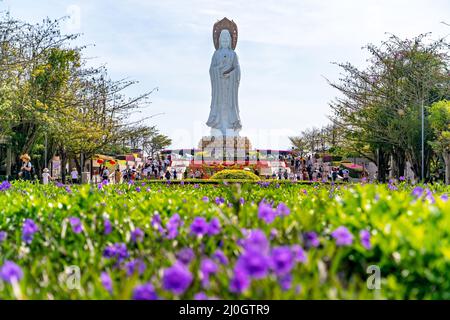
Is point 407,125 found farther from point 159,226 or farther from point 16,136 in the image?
point 159,226

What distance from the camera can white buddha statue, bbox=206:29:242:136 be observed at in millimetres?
34156

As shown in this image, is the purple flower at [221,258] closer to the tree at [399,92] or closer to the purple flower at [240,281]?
the purple flower at [240,281]

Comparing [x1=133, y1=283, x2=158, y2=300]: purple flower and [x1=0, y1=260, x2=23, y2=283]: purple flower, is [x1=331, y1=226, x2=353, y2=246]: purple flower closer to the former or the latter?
[x1=133, y1=283, x2=158, y2=300]: purple flower

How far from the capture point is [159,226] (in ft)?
16.3

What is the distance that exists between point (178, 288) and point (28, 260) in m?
1.90

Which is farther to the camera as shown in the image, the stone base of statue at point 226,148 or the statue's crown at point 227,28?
the statue's crown at point 227,28

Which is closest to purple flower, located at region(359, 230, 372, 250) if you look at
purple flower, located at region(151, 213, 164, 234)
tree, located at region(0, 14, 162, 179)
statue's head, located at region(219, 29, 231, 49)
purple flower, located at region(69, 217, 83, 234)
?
purple flower, located at region(151, 213, 164, 234)

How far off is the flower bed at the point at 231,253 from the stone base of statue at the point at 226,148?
91.3 ft

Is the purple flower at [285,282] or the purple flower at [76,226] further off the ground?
the purple flower at [76,226]

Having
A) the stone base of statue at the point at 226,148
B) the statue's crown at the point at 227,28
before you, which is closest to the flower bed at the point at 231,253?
the stone base of statue at the point at 226,148

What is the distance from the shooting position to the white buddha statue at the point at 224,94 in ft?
112

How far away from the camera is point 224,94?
34812mm

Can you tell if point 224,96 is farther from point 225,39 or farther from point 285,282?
point 285,282

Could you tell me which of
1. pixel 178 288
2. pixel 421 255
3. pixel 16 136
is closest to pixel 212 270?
pixel 178 288
